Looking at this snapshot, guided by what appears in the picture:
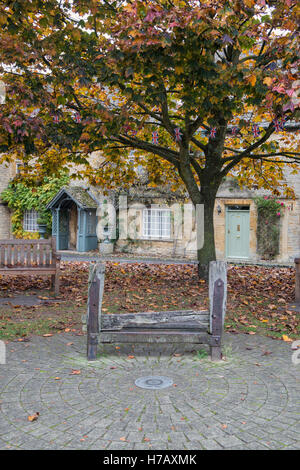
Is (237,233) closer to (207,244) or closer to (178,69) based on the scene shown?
(207,244)

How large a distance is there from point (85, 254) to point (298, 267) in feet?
47.1

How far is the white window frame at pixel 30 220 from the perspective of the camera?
25234mm

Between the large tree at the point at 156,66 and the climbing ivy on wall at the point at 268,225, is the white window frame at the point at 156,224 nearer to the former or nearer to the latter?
the climbing ivy on wall at the point at 268,225

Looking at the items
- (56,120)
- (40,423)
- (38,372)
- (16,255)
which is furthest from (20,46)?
(40,423)

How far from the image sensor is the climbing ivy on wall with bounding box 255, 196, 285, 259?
60.3 ft

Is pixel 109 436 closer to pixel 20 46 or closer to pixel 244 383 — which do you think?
pixel 244 383

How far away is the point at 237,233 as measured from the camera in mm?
19641

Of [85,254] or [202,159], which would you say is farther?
[85,254]

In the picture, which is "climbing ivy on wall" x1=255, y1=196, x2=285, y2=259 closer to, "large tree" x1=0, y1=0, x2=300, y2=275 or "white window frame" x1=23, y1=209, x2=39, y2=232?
"large tree" x1=0, y1=0, x2=300, y2=275

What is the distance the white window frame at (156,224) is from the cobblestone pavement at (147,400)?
611 inches

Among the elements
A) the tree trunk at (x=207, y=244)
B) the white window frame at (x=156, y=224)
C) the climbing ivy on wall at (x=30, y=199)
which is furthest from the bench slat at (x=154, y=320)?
the climbing ivy on wall at (x=30, y=199)

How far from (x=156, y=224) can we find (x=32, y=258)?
1257 centimetres

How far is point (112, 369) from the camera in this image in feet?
16.3

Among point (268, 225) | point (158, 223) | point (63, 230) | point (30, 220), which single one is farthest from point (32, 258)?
point (30, 220)
